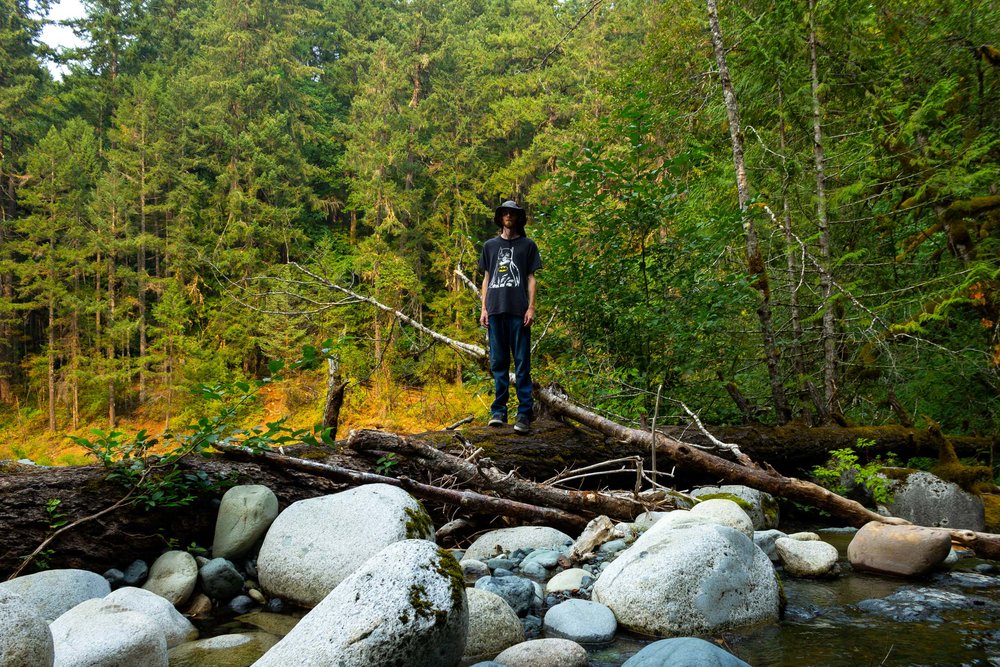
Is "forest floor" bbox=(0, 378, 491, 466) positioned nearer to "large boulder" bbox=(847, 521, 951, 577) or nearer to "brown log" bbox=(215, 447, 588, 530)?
"brown log" bbox=(215, 447, 588, 530)

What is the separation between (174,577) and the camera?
370 cm

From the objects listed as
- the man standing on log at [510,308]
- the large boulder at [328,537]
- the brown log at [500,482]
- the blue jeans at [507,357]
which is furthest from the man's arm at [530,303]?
the large boulder at [328,537]

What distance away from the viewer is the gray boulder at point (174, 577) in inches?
143

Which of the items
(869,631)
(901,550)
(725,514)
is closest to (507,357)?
(725,514)

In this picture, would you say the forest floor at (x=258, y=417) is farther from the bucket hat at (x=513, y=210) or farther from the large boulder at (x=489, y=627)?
the large boulder at (x=489, y=627)

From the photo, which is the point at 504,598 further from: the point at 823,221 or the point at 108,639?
the point at 823,221

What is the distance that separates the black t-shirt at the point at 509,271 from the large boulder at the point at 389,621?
354cm

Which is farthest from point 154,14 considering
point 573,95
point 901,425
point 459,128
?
point 901,425

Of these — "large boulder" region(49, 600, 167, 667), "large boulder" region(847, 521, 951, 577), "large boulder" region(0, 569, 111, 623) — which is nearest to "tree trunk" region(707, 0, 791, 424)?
"large boulder" region(847, 521, 951, 577)

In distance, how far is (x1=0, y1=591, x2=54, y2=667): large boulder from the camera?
86.1 inches

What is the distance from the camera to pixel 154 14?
123 feet

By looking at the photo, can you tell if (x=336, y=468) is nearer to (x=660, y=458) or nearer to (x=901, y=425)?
(x=660, y=458)

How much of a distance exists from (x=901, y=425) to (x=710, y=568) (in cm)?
541

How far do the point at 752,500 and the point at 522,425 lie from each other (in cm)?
215
